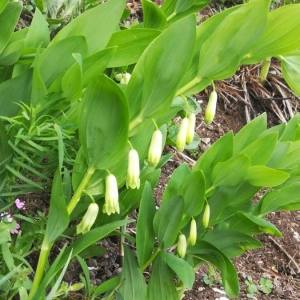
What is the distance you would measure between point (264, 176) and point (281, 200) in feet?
0.69

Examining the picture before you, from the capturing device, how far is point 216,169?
1.24 metres

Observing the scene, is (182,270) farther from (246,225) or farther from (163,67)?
(163,67)

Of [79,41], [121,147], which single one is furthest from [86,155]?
[79,41]

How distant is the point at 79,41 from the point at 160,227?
1.60 ft

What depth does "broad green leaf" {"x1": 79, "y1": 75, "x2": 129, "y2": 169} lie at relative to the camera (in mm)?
A: 964

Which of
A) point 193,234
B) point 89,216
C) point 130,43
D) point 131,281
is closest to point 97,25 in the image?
point 130,43

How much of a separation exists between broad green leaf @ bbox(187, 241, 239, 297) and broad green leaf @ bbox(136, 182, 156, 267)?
12 cm

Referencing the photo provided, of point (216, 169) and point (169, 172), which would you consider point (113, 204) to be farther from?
point (169, 172)

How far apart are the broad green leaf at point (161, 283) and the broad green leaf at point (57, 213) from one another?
0.32 metres

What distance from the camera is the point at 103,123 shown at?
1015 millimetres

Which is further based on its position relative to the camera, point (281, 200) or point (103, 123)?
point (281, 200)

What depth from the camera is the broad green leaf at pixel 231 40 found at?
Result: 1002 mm

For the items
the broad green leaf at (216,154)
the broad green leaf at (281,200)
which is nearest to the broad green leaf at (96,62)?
the broad green leaf at (216,154)

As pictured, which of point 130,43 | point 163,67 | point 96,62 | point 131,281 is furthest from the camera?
point 131,281
